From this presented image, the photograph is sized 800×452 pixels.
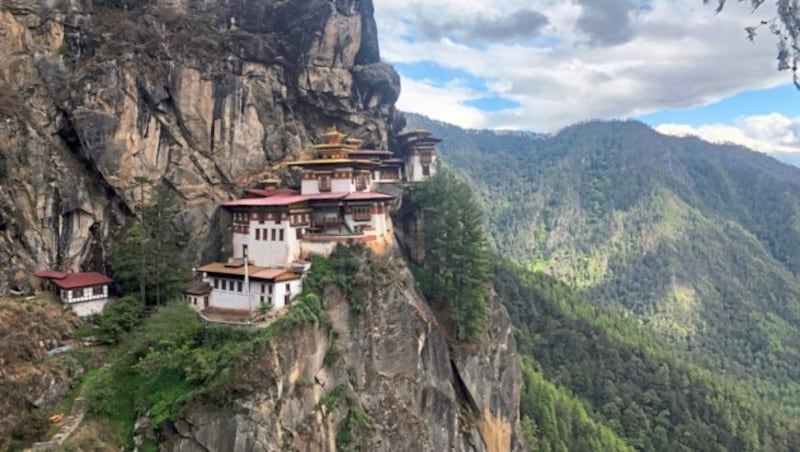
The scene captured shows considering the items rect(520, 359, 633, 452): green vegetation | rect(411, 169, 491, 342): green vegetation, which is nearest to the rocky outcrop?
rect(411, 169, 491, 342): green vegetation

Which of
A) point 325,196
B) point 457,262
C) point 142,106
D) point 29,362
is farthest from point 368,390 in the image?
point 142,106

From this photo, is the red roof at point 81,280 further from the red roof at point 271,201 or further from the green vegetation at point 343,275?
the green vegetation at point 343,275

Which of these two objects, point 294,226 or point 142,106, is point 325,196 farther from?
point 142,106

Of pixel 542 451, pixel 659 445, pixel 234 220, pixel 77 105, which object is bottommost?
pixel 659 445

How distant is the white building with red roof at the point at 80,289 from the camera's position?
40156mm

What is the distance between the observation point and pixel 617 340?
11919 centimetres

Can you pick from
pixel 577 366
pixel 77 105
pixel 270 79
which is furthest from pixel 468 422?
pixel 577 366

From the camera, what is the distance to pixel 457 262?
173 ft

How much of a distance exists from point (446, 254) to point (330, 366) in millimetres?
17749

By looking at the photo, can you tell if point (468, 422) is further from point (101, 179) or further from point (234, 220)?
point (101, 179)

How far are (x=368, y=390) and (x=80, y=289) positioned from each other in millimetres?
20202

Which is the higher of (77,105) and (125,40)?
(125,40)

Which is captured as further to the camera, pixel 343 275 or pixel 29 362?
pixel 343 275

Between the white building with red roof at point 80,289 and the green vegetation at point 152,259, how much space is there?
5.31ft
